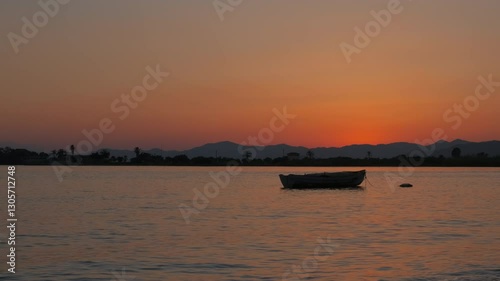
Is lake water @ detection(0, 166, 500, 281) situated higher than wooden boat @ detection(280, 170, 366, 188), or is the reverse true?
wooden boat @ detection(280, 170, 366, 188)

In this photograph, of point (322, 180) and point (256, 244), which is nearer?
point (256, 244)

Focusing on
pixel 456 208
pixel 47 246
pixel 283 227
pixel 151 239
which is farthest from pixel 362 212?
pixel 47 246

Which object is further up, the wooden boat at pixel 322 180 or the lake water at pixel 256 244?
the wooden boat at pixel 322 180

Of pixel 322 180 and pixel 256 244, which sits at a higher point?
pixel 322 180

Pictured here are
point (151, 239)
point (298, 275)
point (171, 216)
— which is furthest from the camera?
point (171, 216)

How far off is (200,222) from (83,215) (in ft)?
37.0

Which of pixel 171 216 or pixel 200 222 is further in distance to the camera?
pixel 171 216

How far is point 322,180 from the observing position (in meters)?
95.4

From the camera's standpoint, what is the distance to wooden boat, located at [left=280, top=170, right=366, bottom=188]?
9519cm

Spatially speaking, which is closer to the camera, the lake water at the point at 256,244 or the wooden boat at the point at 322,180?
the lake water at the point at 256,244

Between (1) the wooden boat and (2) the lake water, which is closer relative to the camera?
(2) the lake water

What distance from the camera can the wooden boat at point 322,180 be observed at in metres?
95.2

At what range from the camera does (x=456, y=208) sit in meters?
62.6

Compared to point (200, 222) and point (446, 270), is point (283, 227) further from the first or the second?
point (446, 270)
